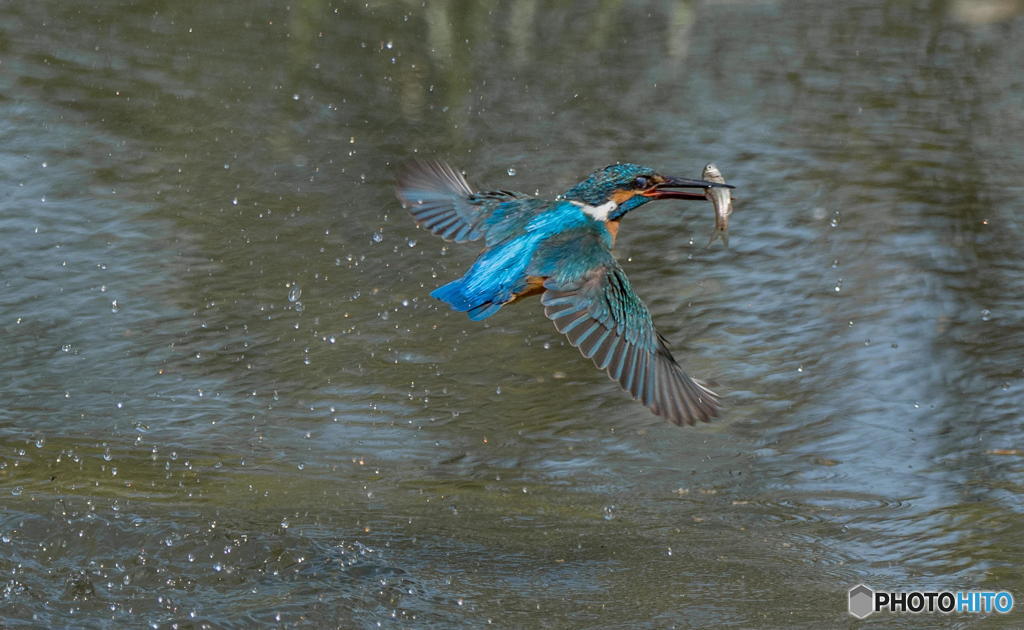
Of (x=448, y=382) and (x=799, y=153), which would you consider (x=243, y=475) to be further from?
(x=799, y=153)

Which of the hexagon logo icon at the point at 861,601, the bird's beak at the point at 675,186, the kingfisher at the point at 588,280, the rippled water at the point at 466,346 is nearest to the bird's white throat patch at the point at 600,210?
the kingfisher at the point at 588,280

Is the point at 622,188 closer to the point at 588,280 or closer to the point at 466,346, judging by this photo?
the point at 588,280

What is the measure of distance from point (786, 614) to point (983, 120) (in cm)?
555

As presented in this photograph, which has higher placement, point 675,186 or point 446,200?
point 446,200

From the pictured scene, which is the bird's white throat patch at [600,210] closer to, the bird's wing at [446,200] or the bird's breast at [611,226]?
the bird's breast at [611,226]

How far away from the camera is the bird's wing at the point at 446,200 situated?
5.04 meters

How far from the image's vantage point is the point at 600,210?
4.61m

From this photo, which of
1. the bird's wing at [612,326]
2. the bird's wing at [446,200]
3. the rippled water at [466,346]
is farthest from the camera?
the bird's wing at [446,200]

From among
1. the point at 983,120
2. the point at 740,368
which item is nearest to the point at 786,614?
the point at 740,368

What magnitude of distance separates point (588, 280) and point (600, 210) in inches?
16.1

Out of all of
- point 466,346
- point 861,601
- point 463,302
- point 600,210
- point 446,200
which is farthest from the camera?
point 466,346

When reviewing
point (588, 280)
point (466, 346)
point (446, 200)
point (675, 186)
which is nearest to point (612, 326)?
point (588, 280)

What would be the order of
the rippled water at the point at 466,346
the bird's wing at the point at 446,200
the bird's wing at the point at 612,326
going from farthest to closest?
the bird's wing at the point at 446,200, the rippled water at the point at 466,346, the bird's wing at the point at 612,326

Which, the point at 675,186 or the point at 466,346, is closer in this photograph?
the point at 675,186
